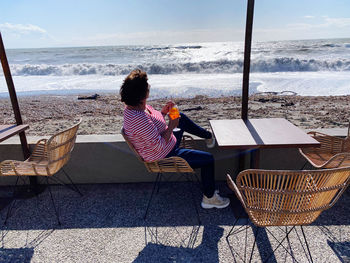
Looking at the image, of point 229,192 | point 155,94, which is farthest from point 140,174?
point 155,94

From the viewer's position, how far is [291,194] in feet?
4.96

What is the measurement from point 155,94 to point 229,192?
7451 mm

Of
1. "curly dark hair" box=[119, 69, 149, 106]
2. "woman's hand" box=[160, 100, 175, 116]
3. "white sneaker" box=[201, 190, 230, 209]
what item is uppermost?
"curly dark hair" box=[119, 69, 149, 106]

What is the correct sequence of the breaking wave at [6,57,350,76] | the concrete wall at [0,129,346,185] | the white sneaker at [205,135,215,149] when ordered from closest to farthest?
the white sneaker at [205,135,215,149], the concrete wall at [0,129,346,185], the breaking wave at [6,57,350,76]

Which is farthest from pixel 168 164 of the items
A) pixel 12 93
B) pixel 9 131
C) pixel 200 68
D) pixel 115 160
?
pixel 200 68

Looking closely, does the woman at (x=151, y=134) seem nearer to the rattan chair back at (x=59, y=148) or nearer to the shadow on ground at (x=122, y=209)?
the shadow on ground at (x=122, y=209)

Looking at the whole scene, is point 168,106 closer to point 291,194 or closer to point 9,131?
point 291,194

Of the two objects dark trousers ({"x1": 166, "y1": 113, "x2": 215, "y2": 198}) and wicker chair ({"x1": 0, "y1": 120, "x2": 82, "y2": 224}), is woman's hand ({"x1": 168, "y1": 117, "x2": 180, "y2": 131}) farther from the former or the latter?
wicker chair ({"x1": 0, "y1": 120, "x2": 82, "y2": 224})

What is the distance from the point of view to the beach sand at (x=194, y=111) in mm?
5672

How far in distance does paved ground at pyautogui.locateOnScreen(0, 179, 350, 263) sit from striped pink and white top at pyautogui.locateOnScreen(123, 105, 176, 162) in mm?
596

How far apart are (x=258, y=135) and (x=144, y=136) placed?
91 cm

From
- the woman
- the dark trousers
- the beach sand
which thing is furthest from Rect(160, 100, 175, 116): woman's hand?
the beach sand

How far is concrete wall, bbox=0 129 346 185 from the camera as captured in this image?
9.36 feet

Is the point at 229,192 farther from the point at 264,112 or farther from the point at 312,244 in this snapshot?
the point at 264,112
